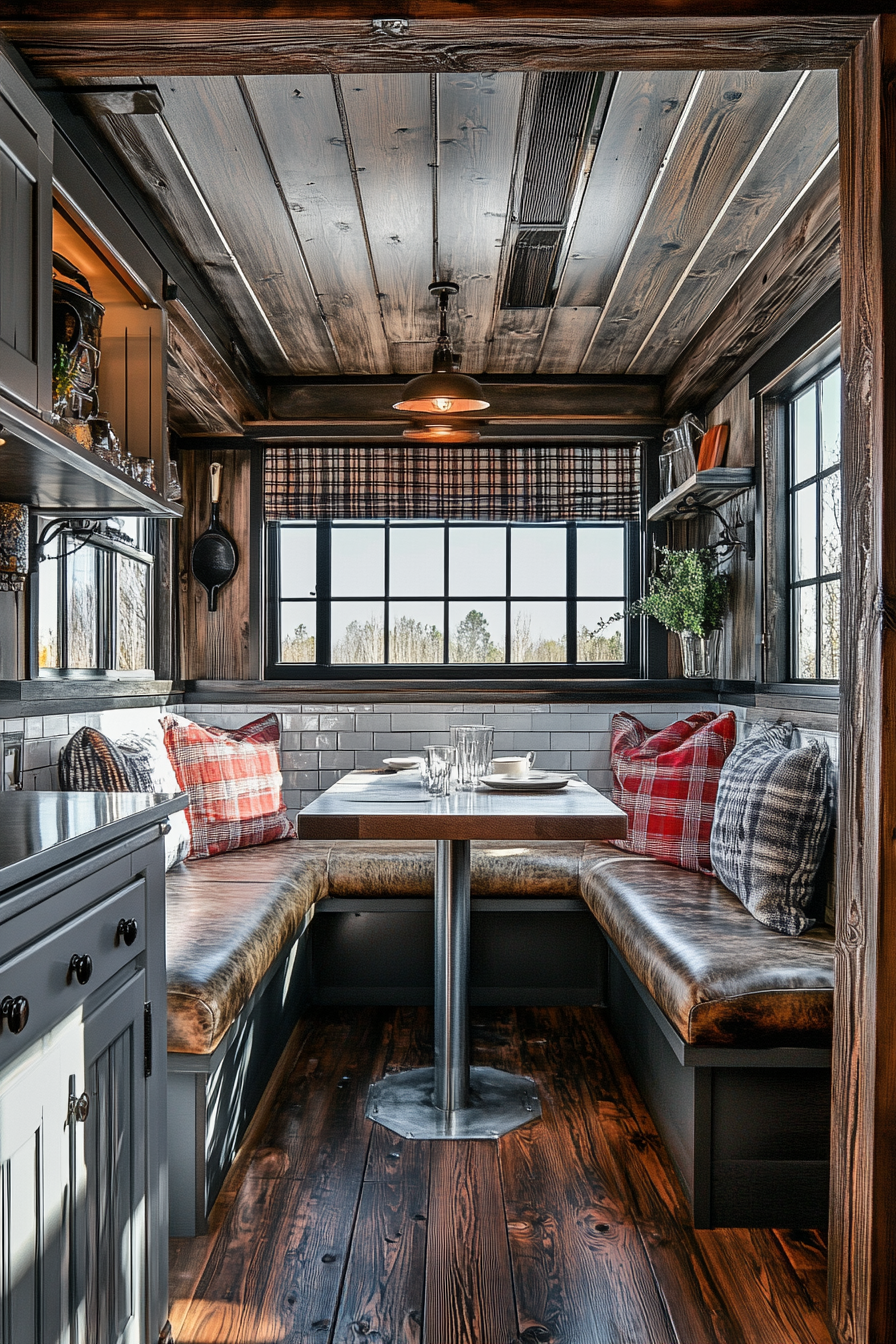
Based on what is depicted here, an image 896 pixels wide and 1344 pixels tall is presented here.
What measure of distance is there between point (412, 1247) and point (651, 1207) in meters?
0.54

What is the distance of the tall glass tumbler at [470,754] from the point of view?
9.10 feet

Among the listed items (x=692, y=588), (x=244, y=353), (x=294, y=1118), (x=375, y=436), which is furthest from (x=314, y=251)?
(x=294, y=1118)

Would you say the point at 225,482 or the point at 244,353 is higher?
the point at 244,353

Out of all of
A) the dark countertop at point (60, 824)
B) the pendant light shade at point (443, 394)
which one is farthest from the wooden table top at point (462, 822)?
the pendant light shade at point (443, 394)

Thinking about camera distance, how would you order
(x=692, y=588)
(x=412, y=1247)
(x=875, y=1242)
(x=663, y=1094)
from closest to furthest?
(x=875, y=1242), (x=412, y=1247), (x=663, y=1094), (x=692, y=588)

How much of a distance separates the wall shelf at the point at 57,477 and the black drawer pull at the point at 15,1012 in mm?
984

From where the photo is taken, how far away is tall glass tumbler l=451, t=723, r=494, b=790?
9.10 ft

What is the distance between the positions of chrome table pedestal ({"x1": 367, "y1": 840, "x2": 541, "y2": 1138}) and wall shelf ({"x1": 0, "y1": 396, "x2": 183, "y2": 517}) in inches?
47.5

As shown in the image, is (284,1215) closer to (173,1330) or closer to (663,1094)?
(173,1330)

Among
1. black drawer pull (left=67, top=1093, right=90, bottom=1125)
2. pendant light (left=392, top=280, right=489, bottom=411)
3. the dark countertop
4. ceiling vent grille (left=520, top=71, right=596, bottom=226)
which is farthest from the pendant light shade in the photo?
black drawer pull (left=67, top=1093, right=90, bottom=1125)

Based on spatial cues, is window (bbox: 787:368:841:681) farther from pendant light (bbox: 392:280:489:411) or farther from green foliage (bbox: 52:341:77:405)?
green foliage (bbox: 52:341:77:405)

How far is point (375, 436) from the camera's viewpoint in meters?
4.28

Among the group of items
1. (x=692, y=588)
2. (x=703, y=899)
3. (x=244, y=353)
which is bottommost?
(x=703, y=899)

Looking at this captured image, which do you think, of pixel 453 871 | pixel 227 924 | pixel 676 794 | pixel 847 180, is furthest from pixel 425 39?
pixel 676 794
